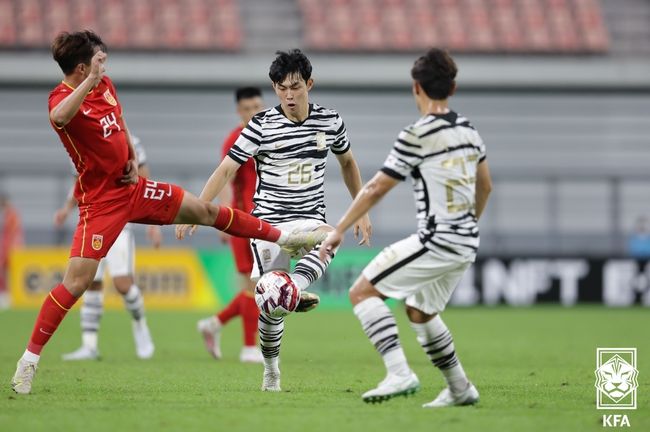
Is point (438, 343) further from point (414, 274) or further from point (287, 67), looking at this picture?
point (287, 67)

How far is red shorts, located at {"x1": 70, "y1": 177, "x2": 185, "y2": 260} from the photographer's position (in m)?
7.26

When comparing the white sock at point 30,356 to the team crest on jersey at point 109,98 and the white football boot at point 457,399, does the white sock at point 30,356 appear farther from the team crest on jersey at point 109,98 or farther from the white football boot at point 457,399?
the white football boot at point 457,399

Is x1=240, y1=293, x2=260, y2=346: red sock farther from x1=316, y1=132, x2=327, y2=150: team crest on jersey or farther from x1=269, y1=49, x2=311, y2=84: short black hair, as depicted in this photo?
x1=269, y1=49, x2=311, y2=84: short black hair

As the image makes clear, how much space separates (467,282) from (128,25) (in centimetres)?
1050

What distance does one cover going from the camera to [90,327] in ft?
36.3

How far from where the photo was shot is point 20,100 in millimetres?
24812

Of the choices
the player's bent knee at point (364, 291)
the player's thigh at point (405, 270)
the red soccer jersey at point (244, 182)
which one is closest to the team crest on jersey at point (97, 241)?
the player's bent knee at point (364, 291)

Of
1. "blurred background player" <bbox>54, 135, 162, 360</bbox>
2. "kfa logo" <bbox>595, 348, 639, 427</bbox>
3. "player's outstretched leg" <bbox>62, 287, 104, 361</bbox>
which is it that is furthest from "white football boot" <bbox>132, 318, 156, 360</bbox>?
"kfa logo" <bbox>595, 348, 639, 427</bbox>

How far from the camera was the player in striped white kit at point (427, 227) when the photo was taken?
20.2 ft

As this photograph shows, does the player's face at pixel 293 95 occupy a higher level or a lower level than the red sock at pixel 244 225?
higher

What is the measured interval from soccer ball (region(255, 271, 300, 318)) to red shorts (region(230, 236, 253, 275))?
3666 millimetres

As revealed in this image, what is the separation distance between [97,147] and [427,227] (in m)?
2.41

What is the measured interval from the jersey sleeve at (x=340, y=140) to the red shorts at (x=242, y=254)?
125 inches

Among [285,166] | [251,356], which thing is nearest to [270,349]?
[285,166]
